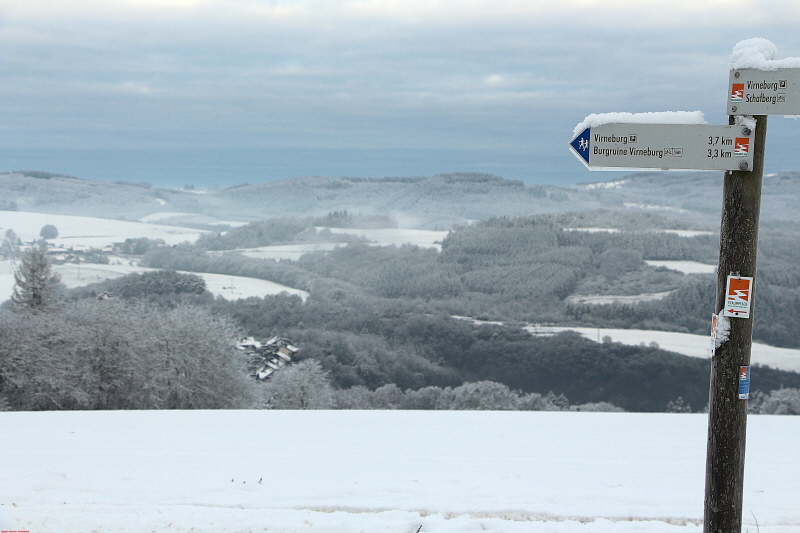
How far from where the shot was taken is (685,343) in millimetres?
67500

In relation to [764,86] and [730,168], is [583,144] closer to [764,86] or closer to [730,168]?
[730,168]

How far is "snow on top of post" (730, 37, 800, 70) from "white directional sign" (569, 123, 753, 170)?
0.34m

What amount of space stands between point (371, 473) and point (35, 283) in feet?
94.4

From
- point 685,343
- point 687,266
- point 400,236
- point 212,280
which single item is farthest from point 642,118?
point 400,236

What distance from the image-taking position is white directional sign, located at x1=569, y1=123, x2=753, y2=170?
3.40 metres

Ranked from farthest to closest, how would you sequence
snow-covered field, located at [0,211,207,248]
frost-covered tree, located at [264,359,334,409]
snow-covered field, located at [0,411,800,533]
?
snow-covered field, located at [0,211,207,248], frost-covered tree, located at [264,359,334,409], snow-covered field, located at [0,411,800,533]

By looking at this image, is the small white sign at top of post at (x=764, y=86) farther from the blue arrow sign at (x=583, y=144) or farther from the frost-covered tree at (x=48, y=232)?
the frost-covered tree at (x=48, y=232)

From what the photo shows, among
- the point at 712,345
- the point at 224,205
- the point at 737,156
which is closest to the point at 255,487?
the point at 712,345

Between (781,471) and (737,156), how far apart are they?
20.4 feet

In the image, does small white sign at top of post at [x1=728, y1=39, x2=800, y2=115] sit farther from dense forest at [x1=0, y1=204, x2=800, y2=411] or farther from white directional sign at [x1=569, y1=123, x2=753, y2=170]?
dense forest at [x1=0, y1=204, x2=800, y2=411]

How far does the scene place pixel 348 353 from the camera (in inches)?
2427

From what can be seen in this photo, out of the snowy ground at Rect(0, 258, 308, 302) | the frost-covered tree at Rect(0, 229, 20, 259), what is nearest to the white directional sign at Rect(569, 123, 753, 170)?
the frost-covered tree at Rect(0, 229, 20, 259)

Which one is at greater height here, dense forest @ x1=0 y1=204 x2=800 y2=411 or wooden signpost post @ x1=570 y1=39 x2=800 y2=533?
wooden signpost post @ x1=570 y1=39 x2=800 y2=533

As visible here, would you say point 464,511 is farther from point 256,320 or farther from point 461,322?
point 461,322
